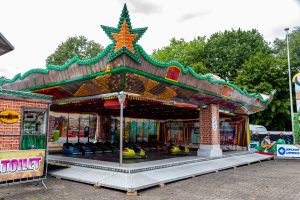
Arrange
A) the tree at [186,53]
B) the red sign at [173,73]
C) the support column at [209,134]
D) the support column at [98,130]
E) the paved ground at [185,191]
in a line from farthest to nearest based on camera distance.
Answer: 1. the tree at [186,53]
2. the support column at [98,130]
3. the support column at [209,134]
4. the red sign at [173,73]
5. the paved ground at [185,191]

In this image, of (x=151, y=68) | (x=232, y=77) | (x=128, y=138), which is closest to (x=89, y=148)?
(x=128, y=138)

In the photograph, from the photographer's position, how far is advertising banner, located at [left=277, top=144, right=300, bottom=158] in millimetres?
15992

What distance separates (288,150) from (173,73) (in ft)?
36.9

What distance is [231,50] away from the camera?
3039cm

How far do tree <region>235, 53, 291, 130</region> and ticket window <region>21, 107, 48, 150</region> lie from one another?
68.3ft

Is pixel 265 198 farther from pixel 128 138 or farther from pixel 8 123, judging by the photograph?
pixel 128 138

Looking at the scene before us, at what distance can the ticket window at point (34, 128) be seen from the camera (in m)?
8.27

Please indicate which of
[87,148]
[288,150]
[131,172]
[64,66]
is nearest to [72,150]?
[87,148]

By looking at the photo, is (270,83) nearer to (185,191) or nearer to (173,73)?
(173,73)

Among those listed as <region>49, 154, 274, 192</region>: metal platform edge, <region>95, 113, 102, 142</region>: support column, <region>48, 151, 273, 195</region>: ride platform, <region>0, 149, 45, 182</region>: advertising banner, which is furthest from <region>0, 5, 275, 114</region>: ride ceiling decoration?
<region>95, 113, 102, 142</region>: support column

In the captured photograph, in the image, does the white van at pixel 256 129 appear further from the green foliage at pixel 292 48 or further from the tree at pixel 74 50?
the tree at pixel 74 50

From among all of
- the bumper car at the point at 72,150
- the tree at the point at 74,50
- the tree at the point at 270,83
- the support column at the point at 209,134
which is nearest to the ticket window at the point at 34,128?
the bumper car at the point at 72,150

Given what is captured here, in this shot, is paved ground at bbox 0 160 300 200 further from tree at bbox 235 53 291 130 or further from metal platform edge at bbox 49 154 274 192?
tree at bbox 235 53 291 130

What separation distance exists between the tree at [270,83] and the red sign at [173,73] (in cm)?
1772
